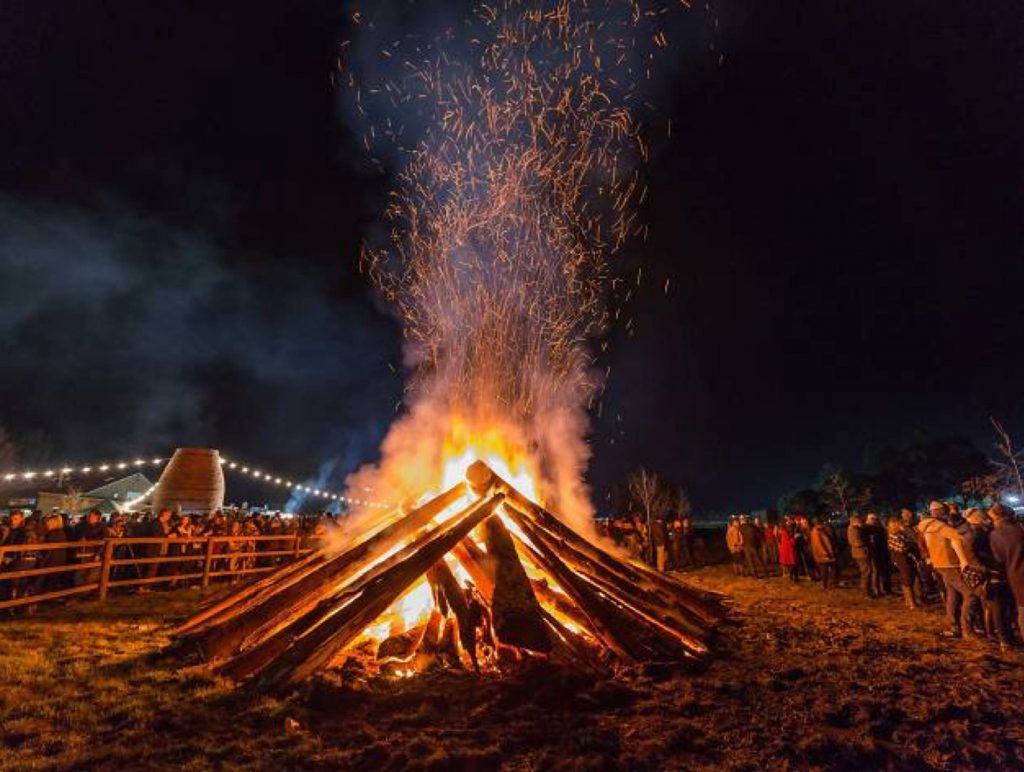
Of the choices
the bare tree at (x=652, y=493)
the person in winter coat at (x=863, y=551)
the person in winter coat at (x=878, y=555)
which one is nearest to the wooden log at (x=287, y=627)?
the person in winter coat at (x=863, y=551)

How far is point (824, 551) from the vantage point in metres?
14.3

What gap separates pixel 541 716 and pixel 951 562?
728 centimetres

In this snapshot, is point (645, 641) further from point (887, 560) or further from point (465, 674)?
point (887, 560)

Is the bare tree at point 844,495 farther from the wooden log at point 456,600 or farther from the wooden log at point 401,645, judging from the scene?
the wooden log at point 401,645

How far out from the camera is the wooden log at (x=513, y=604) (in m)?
6.96

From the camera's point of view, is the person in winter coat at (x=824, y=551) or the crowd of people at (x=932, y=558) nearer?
the crowd of people at (x=932, y=558)

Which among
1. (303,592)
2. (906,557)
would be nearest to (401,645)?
(303,592)

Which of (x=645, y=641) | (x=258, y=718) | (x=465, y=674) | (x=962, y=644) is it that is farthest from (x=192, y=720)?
(x=962, y=644)

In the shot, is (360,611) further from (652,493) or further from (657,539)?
(652,493)

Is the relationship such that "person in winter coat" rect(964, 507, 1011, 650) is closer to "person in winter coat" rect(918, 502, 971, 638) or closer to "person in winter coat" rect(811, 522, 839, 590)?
"person in winter coat" rect(918, 502, 971, 638)

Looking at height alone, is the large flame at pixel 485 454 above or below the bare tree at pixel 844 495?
below

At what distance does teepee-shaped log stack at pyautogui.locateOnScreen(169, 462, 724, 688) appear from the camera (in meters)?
6.76

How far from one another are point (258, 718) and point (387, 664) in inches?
70.2

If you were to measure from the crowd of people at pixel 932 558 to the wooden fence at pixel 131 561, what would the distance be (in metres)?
14.0
